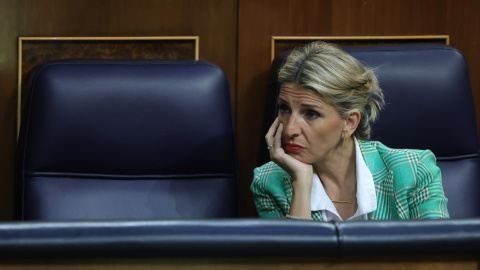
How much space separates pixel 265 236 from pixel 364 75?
0.84 m

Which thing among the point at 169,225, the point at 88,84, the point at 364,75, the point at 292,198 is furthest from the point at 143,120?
the point at 169,225

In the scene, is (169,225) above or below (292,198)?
above

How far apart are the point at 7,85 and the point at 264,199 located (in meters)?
0.71

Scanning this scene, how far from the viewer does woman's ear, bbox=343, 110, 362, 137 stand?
1.52 metres

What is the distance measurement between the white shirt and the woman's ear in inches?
1.7

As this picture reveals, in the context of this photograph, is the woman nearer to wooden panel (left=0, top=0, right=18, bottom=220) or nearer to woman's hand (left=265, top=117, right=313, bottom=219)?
woman's hand (left=265, top=117, right=313, bottom=219)

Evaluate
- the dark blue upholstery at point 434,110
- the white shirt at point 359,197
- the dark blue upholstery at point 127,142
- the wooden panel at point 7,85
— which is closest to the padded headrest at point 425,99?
the dark blue upholstery at point 434,110

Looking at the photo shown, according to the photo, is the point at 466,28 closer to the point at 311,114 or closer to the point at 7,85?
the point at 311,114

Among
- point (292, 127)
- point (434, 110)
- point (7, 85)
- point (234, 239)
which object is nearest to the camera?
point (234, 239)

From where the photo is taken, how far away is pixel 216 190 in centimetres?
160

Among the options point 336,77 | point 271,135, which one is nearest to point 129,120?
point 271,135

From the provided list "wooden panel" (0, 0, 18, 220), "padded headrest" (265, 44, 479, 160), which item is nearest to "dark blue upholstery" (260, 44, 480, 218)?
"padded headrest" (265, 44, 479, 160)

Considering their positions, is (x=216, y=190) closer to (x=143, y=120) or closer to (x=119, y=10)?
(x=143, y=120)

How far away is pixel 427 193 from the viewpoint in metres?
1.48
